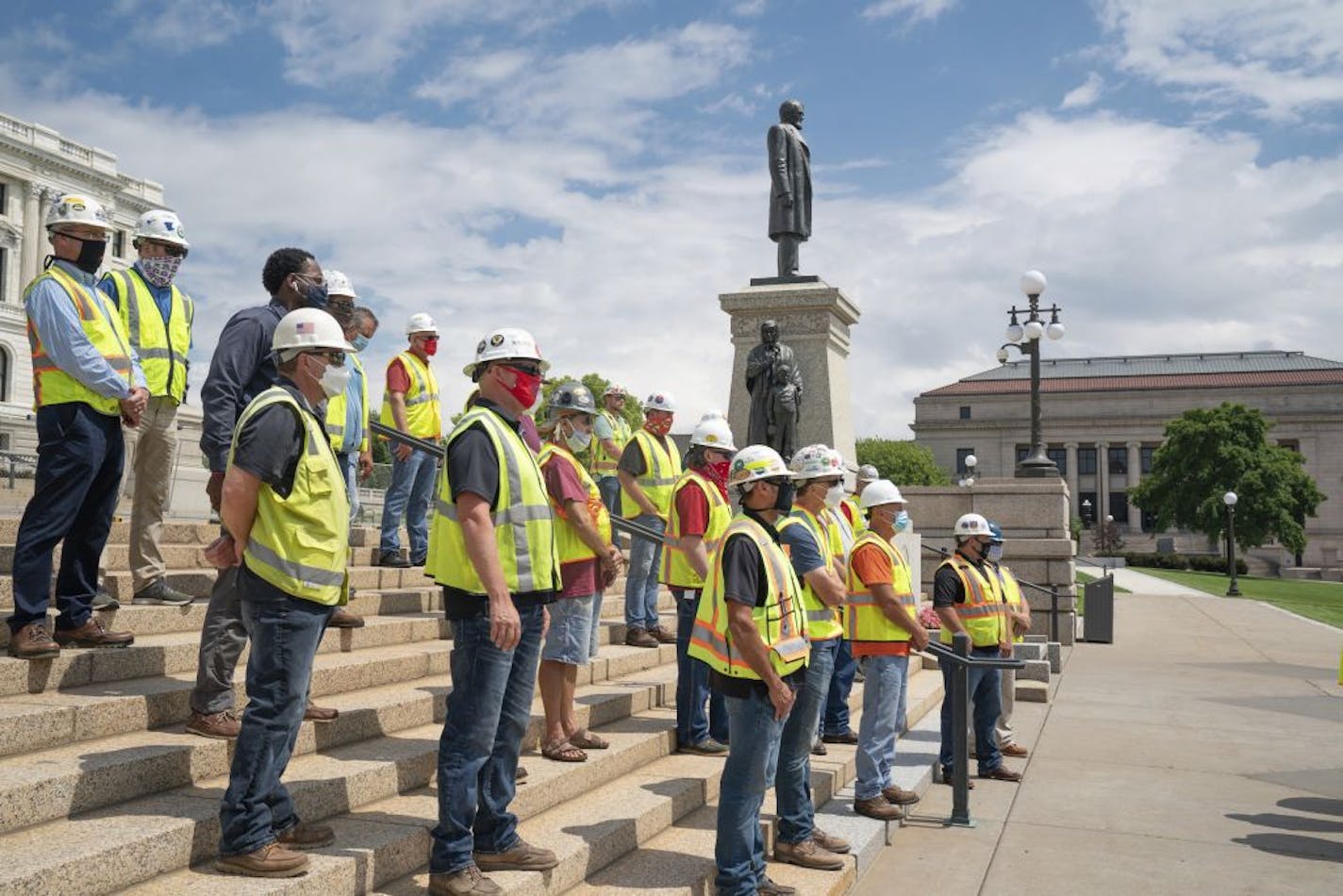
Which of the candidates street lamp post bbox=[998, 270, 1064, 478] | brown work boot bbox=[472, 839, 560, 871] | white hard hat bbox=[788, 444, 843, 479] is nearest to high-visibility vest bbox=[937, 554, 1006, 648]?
white hard hat bbox=[788, 444, 843, 479]

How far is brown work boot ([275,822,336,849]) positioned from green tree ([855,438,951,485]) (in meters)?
82.7

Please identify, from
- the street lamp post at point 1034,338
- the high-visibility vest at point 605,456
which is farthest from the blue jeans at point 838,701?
the street lamp post at point 1034,338

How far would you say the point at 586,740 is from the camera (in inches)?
238

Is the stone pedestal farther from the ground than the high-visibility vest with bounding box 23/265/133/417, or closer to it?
farther from the ground

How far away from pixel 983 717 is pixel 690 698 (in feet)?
9.89

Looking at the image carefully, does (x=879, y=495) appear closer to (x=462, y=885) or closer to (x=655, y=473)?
(x=655, y=473)

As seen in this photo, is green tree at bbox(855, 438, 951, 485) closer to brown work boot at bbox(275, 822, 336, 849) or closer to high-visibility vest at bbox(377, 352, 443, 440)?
high-visibility vest at bbox(377, 352, 443, 440)

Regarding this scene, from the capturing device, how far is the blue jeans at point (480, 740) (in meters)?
3.99

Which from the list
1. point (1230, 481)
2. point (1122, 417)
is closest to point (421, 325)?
point (1230, 481)

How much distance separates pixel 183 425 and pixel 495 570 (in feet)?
59.6

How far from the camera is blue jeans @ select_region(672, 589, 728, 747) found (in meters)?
6.76

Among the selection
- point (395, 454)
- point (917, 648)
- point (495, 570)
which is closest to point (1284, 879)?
point (917, 648)

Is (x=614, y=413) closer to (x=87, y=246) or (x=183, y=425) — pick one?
(x=87, y=246)

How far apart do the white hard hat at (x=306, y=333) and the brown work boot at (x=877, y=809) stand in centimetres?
441
